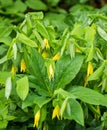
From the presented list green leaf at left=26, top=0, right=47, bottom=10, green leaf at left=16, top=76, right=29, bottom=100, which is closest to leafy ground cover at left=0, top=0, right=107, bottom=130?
green leaf at left=16, top=76, right=29, bottom=100

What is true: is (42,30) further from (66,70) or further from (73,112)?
(73,112)

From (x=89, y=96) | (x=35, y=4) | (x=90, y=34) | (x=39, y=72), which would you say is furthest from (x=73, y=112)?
(x=35, y=4)

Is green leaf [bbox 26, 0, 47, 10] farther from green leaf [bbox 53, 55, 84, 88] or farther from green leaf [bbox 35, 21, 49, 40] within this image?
green leaf [bbox 53, 55, 84, 88]

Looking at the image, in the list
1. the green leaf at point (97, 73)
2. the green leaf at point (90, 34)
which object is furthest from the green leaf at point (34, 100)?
the green leaf at point (90, 34)

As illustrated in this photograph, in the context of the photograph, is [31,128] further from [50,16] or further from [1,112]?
[50,16]

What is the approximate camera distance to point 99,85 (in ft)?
4.73

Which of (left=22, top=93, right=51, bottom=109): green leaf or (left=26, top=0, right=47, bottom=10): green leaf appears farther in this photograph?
(left=26, top=0, right=47, bottom=10): green leaf

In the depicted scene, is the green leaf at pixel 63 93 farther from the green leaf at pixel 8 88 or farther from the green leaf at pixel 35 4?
the green leaf at pixel 35 4

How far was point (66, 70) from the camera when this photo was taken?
1401mm

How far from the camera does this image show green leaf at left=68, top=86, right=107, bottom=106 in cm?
132

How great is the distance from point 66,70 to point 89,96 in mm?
124

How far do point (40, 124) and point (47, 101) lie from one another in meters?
0.08

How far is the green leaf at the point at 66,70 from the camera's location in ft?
4.54

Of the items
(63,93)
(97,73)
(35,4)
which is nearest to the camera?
(63,93)
